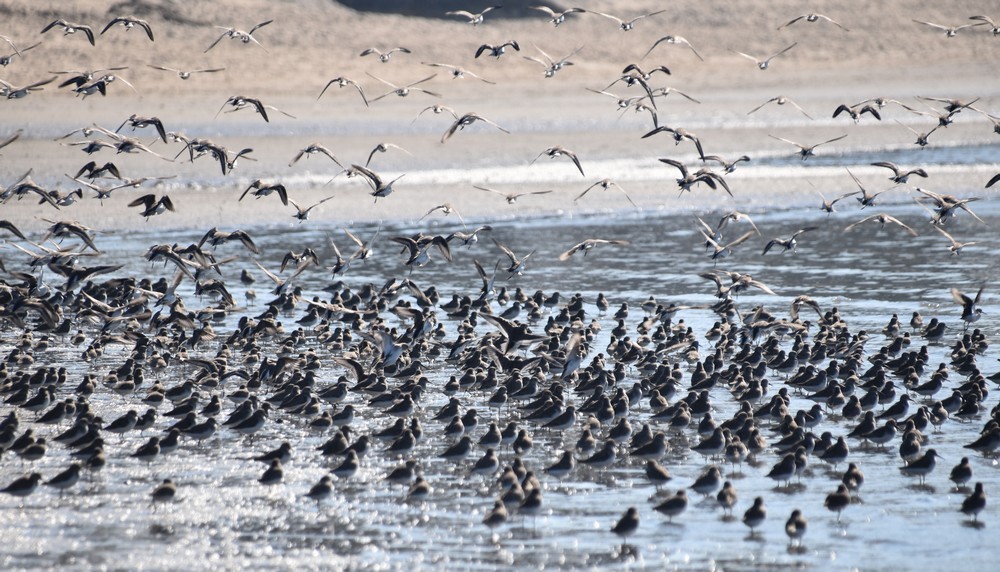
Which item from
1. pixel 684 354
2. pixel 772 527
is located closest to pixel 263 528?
pixel 772 527

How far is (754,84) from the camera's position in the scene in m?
64.9

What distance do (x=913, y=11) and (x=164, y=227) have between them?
56174 mm

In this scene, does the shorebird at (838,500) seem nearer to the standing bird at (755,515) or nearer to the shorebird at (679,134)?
the standing bird at (755,515)

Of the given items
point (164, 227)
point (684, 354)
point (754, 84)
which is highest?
point (754, 84)

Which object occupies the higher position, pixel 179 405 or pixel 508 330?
pixel 508 330

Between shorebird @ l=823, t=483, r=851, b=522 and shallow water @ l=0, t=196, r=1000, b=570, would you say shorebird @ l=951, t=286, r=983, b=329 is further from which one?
shorebird @ l=823, t=483, r=851, b=522

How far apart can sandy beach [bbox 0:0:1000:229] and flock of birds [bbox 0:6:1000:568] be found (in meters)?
8.80

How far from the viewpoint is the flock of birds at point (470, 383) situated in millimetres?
16000

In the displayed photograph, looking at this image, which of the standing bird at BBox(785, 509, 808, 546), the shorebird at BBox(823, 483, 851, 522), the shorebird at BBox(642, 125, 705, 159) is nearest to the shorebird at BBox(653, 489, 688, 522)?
the standing bird at BBox(785, 509, 808, 546)

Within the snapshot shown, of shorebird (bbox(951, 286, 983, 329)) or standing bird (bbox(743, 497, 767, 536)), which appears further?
shorebird (bbox(951, 286, 983, 329))

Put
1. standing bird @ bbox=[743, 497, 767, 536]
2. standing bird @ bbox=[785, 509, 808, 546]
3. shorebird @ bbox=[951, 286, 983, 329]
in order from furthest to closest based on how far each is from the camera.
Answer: shorebird @ bbox=[951, 286, 983, 329]
standing bird @ bbox=[743, 497, 767, 536]
standing bird @ bbox=[785, 509, 808, 546]

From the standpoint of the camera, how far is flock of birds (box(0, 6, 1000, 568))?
52.5 ft

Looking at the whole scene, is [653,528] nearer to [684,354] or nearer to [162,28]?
[684,354]

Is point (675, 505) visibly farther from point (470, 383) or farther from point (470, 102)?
point (470, 102)
